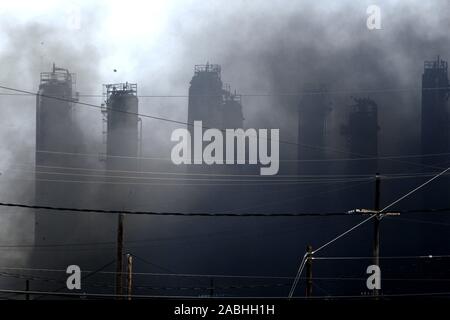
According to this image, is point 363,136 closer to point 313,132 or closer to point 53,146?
point 313,132

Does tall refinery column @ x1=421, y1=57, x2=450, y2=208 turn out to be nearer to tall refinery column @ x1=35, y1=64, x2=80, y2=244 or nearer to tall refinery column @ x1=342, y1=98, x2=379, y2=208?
tall refinery column @ x1=342, y1=98, x2=379, y2=208

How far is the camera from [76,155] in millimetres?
61094

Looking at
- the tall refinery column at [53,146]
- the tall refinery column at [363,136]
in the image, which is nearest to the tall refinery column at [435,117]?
the tall refinery column at [363,136]

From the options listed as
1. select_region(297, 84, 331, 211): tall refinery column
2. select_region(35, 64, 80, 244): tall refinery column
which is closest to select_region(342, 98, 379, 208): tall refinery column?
select_region(297, 84, 331, 211): tall refinery column

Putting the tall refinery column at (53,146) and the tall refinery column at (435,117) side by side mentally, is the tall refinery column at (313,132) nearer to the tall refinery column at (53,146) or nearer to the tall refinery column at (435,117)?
the tall refinery column at (435,117)

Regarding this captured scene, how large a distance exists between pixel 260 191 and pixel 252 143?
→ 4256 mm

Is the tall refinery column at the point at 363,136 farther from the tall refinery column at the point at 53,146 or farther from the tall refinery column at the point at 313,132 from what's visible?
the tall refinery column at the point at 53,146

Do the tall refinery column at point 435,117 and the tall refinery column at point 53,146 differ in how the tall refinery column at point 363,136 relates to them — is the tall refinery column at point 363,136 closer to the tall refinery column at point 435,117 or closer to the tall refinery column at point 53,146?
the tall refinery column at point 435,117

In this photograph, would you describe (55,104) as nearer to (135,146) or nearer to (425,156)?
(135,146)

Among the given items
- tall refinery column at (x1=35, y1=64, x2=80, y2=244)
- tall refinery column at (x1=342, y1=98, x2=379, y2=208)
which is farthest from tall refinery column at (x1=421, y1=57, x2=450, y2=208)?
tall refinery column at (x1=35, y1=64, x2=80, y2=244)

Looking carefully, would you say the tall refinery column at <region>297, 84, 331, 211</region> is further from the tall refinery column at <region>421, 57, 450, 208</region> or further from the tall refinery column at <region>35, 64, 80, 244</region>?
the tall refinery column at <region>35, 64, 80, 244</region>

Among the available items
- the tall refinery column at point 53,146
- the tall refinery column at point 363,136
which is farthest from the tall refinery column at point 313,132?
the tall refinery column at point 53,146
